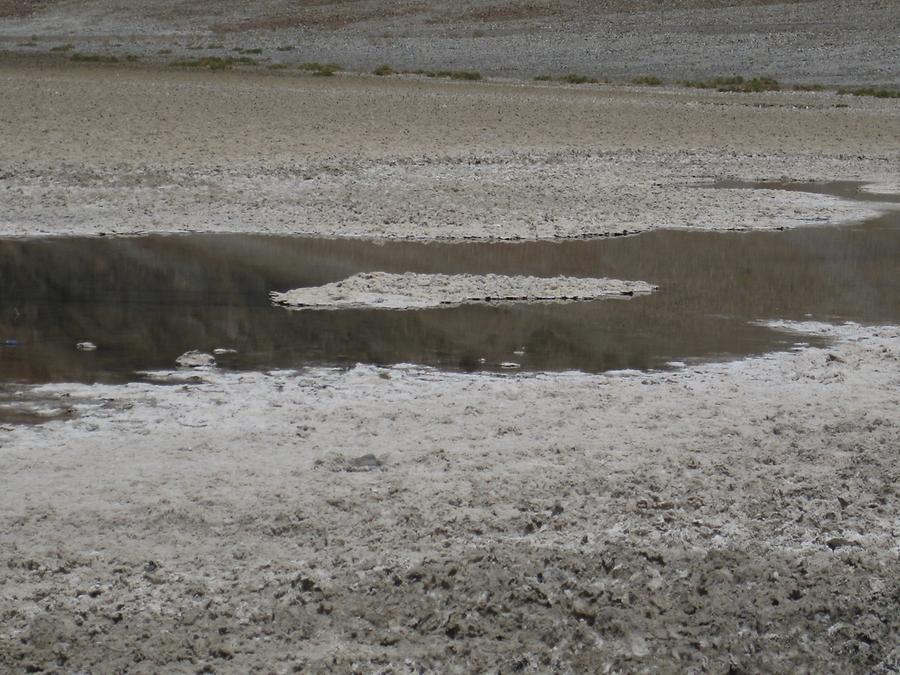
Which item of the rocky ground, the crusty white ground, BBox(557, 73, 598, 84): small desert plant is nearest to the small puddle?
the crusty white ground

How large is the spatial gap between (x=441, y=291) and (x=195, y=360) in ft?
7.87

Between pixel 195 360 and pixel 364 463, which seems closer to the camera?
pixel 364 463

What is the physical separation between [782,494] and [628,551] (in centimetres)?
93

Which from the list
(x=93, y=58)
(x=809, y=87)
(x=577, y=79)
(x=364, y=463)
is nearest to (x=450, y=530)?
(x=364, y=463)

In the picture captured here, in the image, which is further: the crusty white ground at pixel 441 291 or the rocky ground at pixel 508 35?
the rocky ground at pixel 508 35

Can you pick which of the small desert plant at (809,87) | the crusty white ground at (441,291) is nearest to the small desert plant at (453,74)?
the small desert plant at (809,87)

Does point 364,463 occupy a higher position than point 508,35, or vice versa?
point 508,35

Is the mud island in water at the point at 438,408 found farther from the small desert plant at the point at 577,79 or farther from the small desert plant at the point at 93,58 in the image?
the small desert plant at the point at 93,58

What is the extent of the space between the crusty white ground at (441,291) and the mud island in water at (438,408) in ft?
0.13

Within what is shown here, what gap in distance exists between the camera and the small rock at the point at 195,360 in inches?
283

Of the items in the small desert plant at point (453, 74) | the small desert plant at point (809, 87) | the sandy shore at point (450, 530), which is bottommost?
the small desert plant at point (809, 87)

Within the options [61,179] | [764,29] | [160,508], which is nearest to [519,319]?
[160,508]

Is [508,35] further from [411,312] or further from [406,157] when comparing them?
[411,312]

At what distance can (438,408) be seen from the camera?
6.37 metres
